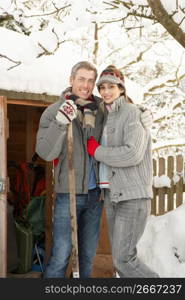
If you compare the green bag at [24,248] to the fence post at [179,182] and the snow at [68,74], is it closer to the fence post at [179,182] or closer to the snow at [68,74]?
the snow at [68,74]

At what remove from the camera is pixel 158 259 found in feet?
21.1

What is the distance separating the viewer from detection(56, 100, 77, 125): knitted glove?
3.95 m

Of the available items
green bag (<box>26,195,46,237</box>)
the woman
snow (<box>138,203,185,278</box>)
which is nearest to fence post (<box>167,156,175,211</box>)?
snow (<box>138,203,185,278</box>)

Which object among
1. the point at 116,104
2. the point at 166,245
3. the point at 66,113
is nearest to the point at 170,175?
the point at 166,245

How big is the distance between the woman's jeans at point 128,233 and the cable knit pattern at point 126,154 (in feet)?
0.33

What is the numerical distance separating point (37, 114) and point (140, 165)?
381cm

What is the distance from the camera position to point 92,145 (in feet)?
13.5

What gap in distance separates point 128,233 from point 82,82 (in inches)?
53.7

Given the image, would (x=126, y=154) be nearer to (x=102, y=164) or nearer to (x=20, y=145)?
(x=102, y=164)

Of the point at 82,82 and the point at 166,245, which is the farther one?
the point at 166,245

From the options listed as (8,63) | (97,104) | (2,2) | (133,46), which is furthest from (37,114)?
(133,46)

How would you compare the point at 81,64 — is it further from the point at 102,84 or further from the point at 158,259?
the point at 158,259

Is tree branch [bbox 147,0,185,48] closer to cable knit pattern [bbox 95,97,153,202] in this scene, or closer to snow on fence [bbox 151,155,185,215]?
cable knit pattern [bbox 95,97,153,202]

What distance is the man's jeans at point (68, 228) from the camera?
4.16 metres
